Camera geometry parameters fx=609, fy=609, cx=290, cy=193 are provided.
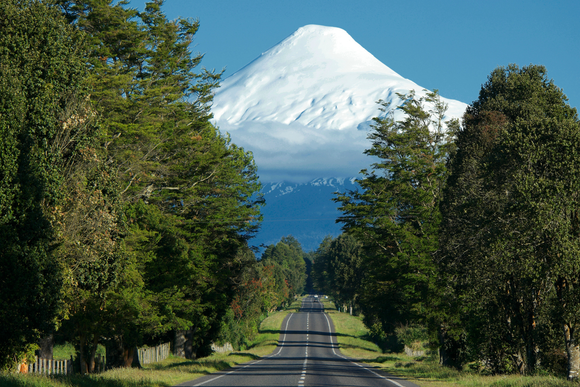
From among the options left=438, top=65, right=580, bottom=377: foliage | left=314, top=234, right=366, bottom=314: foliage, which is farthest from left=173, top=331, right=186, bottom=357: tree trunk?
left=314, top=234, right=366, bottom=314: foliage

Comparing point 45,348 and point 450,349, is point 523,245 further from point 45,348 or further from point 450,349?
point 45,348

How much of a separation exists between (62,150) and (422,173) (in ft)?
101

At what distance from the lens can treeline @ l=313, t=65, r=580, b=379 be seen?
21.0m

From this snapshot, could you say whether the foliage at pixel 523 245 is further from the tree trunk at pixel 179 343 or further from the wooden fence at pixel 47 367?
the tree trunk at pixel 179 343

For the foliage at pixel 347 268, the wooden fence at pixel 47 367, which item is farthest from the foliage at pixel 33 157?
the foliage at pixel 347 268

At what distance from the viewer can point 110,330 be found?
28359 mm

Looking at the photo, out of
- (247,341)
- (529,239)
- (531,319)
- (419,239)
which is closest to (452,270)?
(531,319)

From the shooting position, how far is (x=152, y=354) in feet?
131

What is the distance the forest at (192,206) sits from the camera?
17.7m

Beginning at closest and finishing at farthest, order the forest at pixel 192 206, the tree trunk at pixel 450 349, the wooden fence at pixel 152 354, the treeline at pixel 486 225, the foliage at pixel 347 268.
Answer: the forest at pixel 192 206 < the treeline at pixel 486 225 < the tree trunk at pixel 450 349 < the wooden fence at pixel 152 354 < the foliage at pixel 347 268

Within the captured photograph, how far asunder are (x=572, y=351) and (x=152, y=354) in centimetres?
2687

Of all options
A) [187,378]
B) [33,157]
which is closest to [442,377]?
[187,378]

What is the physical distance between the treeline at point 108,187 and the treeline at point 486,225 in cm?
1074

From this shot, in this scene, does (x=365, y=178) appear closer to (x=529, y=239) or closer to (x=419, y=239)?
(x=419, y=239)
